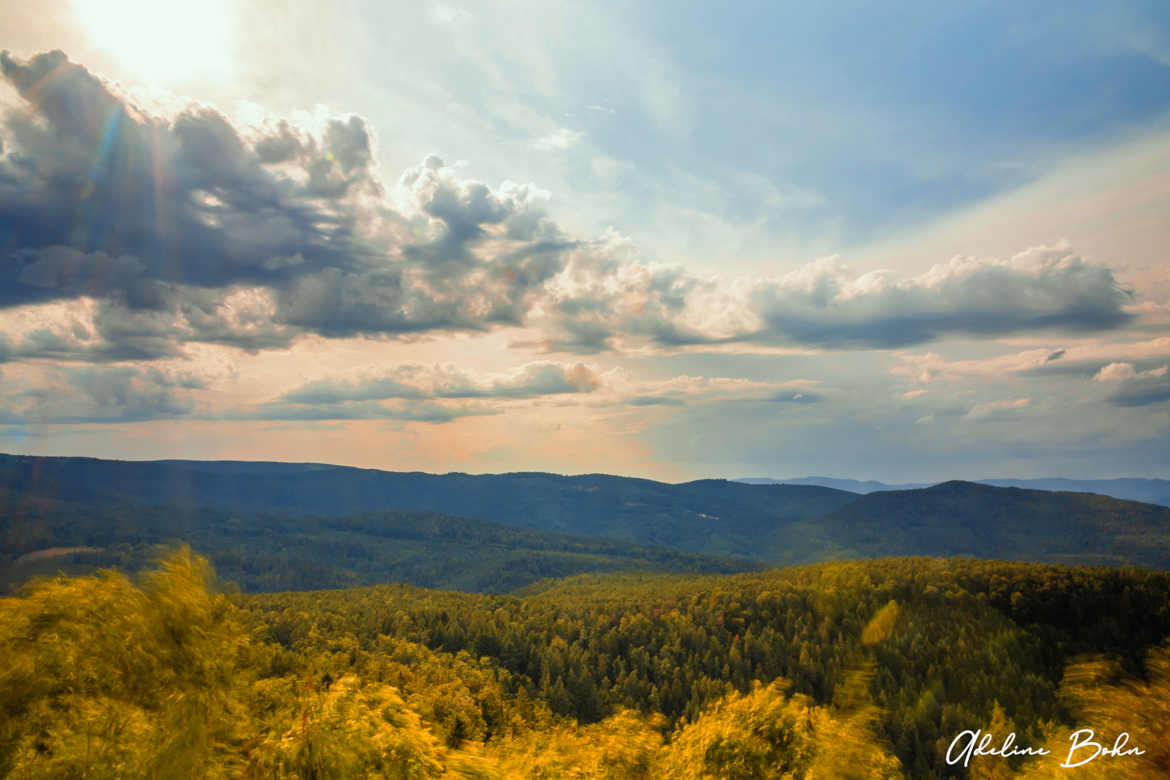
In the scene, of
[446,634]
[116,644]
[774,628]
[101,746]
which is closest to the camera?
[101,746]

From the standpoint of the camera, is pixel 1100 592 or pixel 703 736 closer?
pixel 703 736

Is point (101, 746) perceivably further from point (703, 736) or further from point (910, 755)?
point (910, 755)

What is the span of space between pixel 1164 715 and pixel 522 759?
20475 millimetres

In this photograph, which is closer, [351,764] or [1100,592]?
[351,764]

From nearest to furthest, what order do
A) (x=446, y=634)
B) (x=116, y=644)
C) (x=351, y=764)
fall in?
(x=351, y=764), (x=116, y=644), (x=446, y=634)

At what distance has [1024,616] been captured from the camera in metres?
169

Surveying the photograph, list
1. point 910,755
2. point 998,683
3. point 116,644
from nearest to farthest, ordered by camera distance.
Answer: point 116,644 < point 910,755 < point 998,683

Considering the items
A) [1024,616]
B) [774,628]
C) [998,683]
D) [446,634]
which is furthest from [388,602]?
[1024,616]

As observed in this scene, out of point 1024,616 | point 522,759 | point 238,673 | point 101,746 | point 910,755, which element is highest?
point 101,746

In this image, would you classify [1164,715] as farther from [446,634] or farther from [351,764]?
[446,634]

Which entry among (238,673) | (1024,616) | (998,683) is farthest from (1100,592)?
(238,673)

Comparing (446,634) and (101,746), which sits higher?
(101,746)

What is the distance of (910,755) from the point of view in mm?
113188

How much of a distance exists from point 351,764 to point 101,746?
159 inches
